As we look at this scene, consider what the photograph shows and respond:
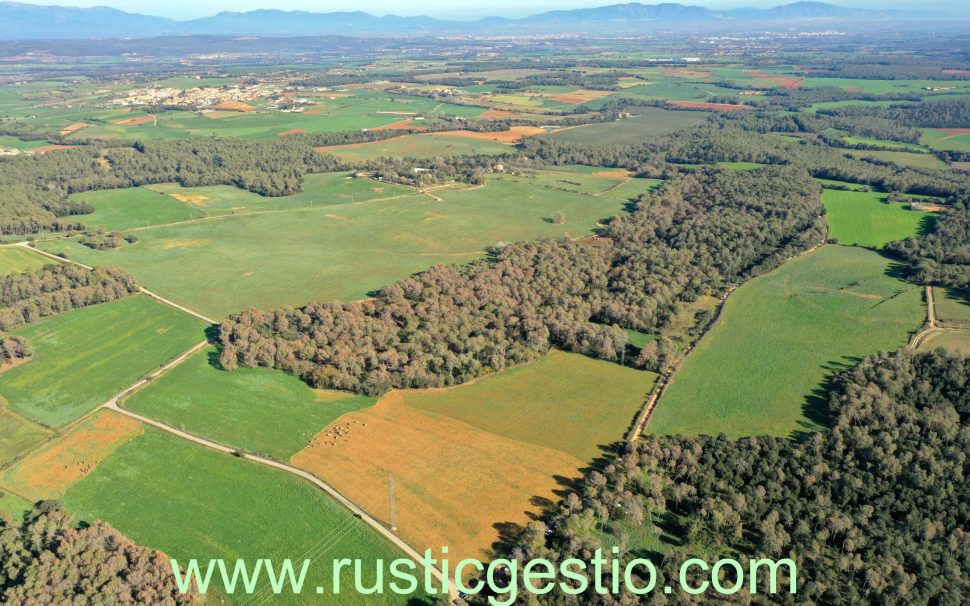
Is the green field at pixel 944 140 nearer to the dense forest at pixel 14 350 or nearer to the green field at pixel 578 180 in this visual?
the green field at pixel 578 180

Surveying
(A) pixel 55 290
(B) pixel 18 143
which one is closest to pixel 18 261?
(A) pixel 55 290

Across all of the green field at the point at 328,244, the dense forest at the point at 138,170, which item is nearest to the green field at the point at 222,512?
the green field at the point at 328,244

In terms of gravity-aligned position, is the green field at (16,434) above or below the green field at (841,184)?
below

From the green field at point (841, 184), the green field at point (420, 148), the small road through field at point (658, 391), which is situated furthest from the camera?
the green field at point (420, 148)

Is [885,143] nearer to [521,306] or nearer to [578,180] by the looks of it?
[578,180]

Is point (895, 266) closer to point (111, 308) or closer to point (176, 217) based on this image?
point (111, 308)

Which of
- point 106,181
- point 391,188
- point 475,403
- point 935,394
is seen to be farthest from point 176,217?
point 935,394

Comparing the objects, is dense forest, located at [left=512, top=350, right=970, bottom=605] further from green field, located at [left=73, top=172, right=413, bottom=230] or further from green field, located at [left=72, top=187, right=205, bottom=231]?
green field, located at [left=72, top=187, right=205, bottom=231]
